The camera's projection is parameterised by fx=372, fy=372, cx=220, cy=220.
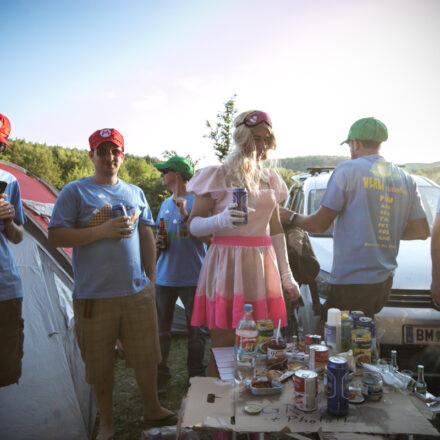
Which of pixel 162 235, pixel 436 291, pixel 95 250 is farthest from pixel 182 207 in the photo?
pixel 436 291

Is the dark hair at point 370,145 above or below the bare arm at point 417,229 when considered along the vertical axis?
above

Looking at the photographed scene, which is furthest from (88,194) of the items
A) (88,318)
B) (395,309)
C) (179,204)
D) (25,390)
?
(395,309)

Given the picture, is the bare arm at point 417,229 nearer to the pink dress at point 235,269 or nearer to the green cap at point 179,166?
the pink dress at point 235,269

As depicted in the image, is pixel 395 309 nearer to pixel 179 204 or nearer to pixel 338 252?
pixel 338 252

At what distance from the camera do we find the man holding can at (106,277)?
250 cm

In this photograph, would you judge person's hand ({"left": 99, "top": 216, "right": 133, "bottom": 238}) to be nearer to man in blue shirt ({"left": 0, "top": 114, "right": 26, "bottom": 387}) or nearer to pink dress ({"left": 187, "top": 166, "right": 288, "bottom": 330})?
pink dress ({"left": 187, "top": 166, "right": 288, "bottom": 330})

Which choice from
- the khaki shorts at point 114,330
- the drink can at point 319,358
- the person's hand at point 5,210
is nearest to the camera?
the drink can at point 319,358

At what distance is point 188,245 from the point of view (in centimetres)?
358

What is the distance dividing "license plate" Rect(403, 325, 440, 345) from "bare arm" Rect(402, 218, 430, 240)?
73 cm

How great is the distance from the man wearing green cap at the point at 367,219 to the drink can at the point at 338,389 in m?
1.17

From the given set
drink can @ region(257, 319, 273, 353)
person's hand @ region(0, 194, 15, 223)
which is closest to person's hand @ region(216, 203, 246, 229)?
drink can @ region(257, 319, 273, 353)

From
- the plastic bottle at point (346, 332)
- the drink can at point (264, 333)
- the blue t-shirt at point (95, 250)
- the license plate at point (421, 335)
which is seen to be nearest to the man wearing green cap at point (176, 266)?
the blue t-shirt at point (95, 250)

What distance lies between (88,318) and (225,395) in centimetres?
123

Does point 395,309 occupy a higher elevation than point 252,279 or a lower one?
lower
